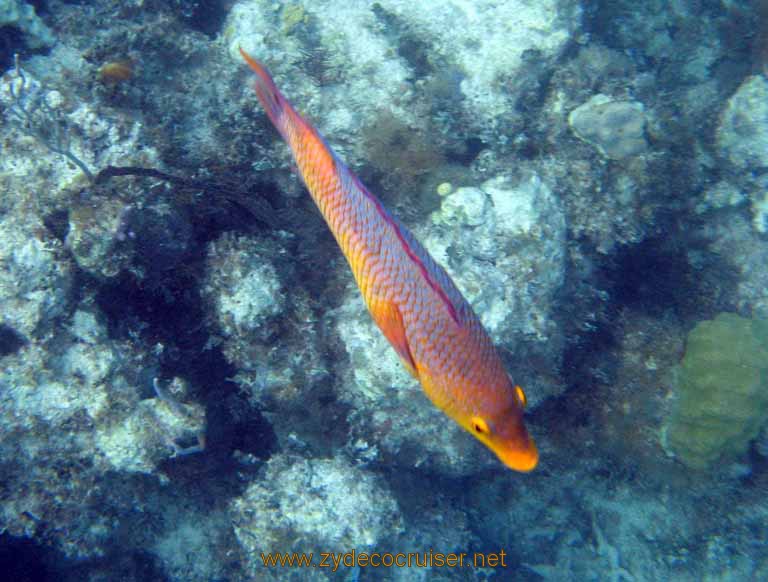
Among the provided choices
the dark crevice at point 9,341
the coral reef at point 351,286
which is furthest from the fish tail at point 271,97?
the dark crevice at point 9,341

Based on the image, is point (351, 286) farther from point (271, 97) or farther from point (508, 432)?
point (508, 432)

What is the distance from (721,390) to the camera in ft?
14.7

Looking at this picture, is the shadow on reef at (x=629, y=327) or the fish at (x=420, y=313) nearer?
the fish at (x=420, y=313)

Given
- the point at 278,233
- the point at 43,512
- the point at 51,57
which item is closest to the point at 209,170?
the point at 278,233

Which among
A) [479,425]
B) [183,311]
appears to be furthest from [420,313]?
[183,311]

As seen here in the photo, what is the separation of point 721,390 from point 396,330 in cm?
441

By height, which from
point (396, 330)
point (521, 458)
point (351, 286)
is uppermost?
point (396, 330)

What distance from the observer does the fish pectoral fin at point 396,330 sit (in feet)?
5.80

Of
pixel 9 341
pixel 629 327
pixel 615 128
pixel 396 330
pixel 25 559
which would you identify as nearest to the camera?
pixel 396 330

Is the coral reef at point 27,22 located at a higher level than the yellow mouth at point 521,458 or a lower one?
higher

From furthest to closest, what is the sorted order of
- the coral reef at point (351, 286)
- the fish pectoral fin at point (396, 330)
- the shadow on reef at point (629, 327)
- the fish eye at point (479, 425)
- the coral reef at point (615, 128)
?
the shadow on reef at point (629, 327), the coral reef at point (615, 128), the coral reef at point (351, 286), the fish pectoral fin at point (396, 330), the fish eye at point (479, 425)

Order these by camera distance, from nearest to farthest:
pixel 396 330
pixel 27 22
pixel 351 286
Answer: pixel 396 330 < pixel 27 22 < pixel 351 286

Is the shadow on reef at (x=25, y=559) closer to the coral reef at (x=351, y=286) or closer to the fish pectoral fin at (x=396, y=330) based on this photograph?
the coral reef at (x=351, y=286)

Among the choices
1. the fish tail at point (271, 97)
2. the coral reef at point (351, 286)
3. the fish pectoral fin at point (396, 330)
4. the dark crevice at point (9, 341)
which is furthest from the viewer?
the coral reef at point (351, 286)
